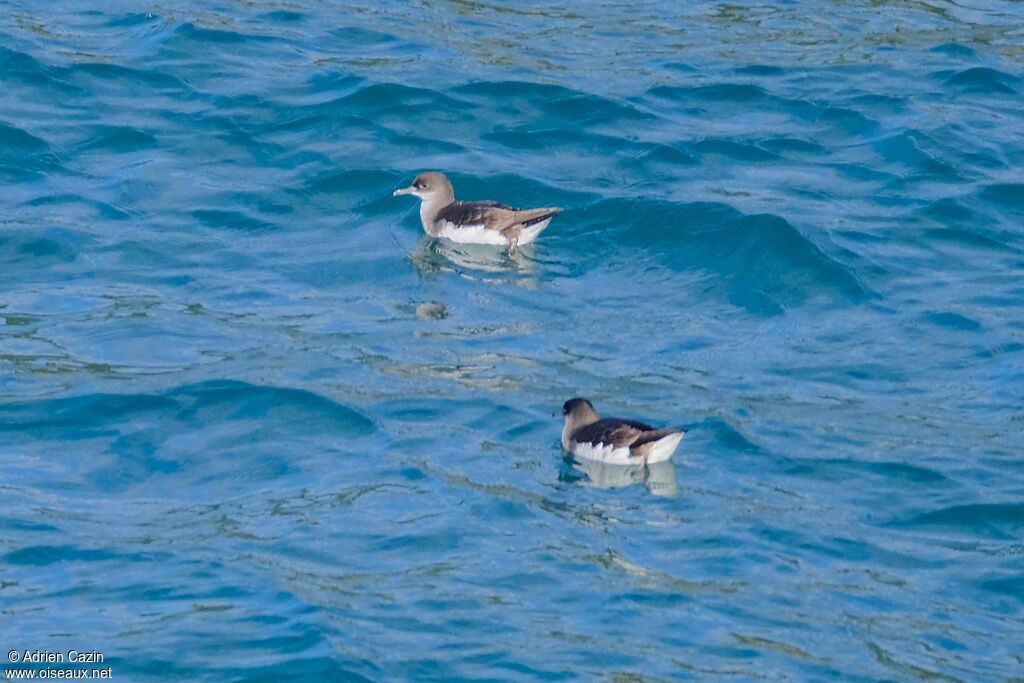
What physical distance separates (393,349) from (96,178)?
4.33 metres

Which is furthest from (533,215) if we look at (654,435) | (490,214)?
(654,435)

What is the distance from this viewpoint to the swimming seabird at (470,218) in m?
15.2

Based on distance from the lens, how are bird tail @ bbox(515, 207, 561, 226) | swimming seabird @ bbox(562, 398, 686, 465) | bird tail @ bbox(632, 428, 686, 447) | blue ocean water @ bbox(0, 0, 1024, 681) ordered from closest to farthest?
blue ocean water @ bbox(0, 0, 1024, 681) < bird tail @ bbox(632, 428, 686, 447) < swimming seabird @ bbox(562, 398, 686, 465) < bird tail @ bbox(515, 207, 561, 226)

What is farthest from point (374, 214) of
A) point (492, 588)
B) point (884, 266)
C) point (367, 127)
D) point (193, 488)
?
point (492, 588)

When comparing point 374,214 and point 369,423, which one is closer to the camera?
point 369,423

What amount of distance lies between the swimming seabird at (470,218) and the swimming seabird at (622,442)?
4047 mm

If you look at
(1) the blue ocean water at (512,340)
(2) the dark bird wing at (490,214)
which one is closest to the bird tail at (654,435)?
(1) the blue ocean water at (512,340)

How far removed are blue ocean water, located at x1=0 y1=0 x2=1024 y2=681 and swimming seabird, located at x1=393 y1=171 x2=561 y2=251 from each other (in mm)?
226

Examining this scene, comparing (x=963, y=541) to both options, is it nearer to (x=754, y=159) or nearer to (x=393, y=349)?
(x=393, y=349)

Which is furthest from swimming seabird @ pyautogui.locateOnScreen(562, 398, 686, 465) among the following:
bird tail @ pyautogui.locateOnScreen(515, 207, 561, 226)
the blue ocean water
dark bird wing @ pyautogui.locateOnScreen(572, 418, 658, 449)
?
bird tail @ pyautogui.locateOnScreen(515, 207, 561, 226)

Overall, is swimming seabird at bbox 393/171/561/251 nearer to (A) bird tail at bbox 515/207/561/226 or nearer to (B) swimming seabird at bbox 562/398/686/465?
(A) bird tail at bbox 515/207/561/226

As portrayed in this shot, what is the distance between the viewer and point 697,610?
31.1ft

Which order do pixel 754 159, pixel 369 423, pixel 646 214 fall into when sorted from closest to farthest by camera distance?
1. pixel 369 423
2. pixel 646 214
3. pixel 754 159

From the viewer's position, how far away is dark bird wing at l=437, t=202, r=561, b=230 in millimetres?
15180
